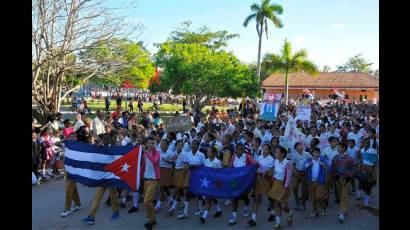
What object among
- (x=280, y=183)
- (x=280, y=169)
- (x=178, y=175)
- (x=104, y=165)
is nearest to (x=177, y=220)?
(x=178, y=175)

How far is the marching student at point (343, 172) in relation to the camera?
877 cm

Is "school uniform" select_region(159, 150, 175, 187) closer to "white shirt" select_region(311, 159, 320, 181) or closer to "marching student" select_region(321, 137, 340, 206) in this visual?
"white shirt" select_region(311, 159, 320, 181)

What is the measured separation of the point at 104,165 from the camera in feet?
29.7

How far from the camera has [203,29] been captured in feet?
168

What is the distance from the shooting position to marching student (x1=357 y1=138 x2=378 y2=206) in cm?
978

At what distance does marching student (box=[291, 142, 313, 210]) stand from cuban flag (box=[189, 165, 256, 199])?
1426 mm

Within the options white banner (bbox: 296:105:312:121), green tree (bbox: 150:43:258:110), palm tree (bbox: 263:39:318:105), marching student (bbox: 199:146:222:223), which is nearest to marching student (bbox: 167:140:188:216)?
marching student (bbox: 199:146:222:223)

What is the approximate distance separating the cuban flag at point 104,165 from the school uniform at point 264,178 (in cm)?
248

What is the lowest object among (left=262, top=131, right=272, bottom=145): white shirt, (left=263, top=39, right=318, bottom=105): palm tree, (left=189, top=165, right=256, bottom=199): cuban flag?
(left=189, top=165, right=256, bottom=199): cuban flag

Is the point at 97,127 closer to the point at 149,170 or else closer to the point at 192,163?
the point at 192,163

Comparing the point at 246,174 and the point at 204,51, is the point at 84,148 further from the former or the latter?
the point at 204,51

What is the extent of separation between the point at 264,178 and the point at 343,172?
5.62ft

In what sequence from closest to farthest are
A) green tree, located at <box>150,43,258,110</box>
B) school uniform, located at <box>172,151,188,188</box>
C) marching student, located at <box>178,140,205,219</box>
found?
marching student, located at <box>178,140,205,219</box> → school uniform, located at <box>172,151,188,188</box> → green tree, located at <box>150,43,258,110</box>
